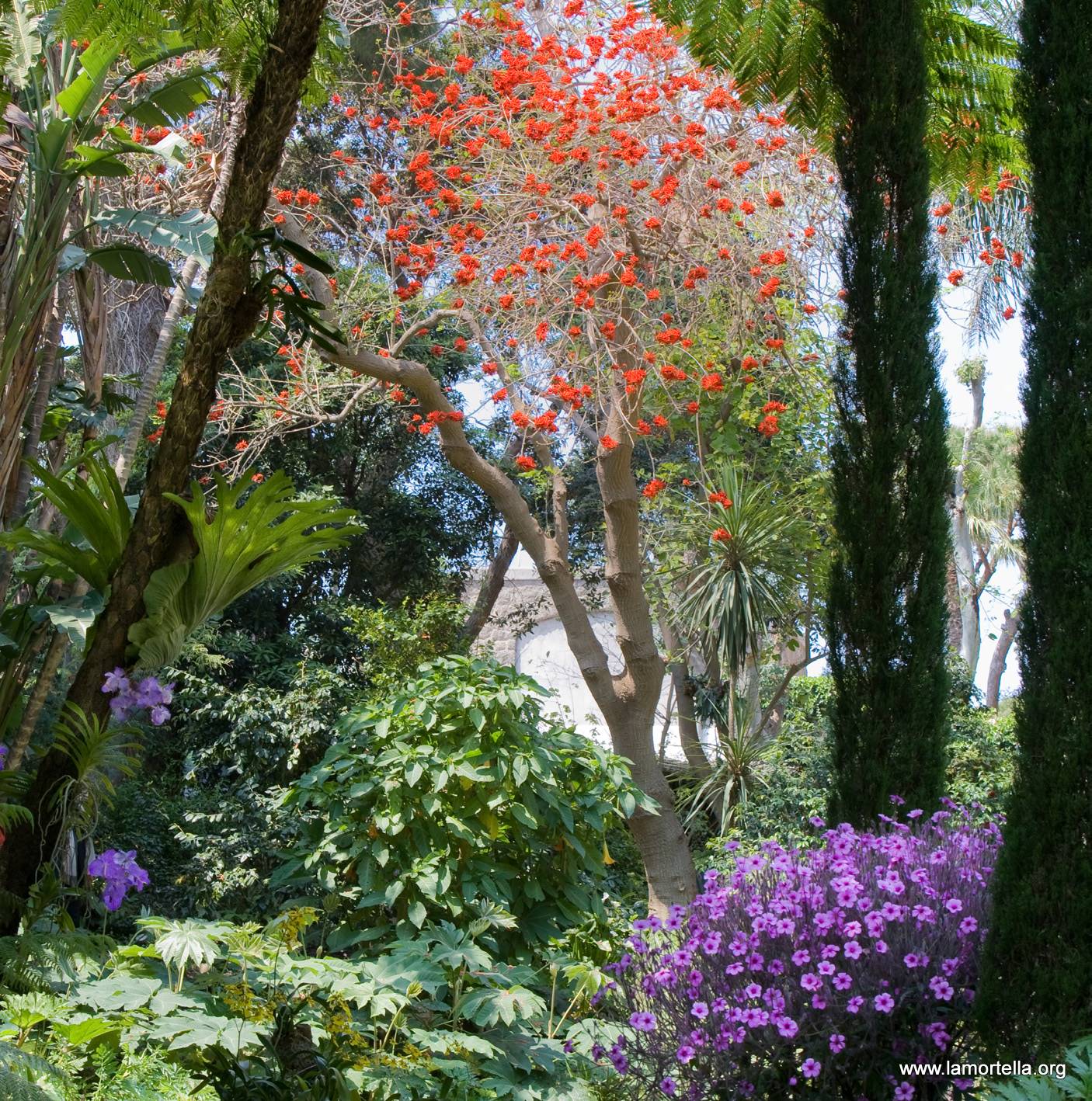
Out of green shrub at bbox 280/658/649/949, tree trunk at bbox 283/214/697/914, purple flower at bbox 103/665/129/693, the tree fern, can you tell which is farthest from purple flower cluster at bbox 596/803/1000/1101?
tree trunk at bbox 283/214/697/914

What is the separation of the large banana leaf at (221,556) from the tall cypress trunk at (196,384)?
0.27 feet

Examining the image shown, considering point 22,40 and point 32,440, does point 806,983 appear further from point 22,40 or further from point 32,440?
point 22,40

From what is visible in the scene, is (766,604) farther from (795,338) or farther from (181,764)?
(181,764)

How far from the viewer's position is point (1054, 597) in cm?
325

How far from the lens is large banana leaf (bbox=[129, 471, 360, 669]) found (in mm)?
3301

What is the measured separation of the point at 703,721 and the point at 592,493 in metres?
3.23

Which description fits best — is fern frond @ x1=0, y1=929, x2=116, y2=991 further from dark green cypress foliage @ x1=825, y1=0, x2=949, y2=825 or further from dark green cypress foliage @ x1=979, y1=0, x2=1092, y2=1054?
dark green cypress foliage @ x1=825, y1=0, x2=949, y2=825

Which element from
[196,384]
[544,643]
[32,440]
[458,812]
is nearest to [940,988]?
[458,812]

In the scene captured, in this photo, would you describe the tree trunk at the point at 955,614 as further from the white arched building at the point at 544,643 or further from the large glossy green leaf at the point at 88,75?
the large glossy green leaf at the point at 88,75

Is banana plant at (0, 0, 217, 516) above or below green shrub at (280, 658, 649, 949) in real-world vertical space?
above

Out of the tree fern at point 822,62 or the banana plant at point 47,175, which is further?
the tree fern at point 822,62

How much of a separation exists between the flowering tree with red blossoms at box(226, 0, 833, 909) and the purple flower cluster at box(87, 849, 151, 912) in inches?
136

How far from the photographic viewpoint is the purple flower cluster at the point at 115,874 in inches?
140

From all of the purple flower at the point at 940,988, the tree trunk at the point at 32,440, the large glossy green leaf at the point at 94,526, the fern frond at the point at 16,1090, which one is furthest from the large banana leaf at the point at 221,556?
the purple flower at the point at 940,988
